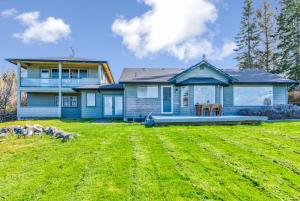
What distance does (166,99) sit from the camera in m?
19.0

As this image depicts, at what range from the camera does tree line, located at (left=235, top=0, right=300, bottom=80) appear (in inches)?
1340

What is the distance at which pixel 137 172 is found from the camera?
5852 millimetres

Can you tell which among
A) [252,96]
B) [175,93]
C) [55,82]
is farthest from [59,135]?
[55,82]

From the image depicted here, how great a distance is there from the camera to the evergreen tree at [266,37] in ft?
122

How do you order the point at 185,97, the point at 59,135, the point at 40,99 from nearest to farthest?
the point at 59,135 → the point at 185,97 → the point at 40,99

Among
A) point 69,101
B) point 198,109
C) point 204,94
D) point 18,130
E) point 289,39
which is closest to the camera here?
point 18,130

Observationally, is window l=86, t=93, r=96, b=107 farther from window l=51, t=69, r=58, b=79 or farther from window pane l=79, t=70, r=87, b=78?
window l=51, t=69, r=58, b=79

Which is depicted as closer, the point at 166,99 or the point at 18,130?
the point at 18,130

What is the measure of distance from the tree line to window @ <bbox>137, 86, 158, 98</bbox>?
22.5m

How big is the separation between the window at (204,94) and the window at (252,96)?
1.88 metres

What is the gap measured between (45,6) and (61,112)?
9026mm

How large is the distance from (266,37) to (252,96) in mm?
22521

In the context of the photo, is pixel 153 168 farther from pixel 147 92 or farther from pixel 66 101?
pixel 66 101

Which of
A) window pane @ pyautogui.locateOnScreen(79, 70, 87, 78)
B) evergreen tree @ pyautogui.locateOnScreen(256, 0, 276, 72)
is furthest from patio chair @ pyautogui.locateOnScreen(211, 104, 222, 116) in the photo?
evergreen tree @ pyautogui.locateOnScreen(256, 0, 276, 72)
